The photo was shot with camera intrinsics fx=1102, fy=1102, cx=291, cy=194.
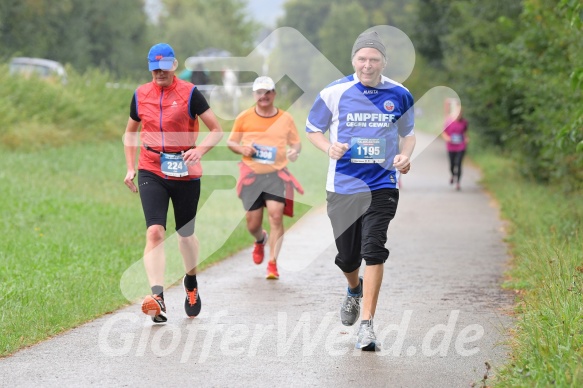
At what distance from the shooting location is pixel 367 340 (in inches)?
288

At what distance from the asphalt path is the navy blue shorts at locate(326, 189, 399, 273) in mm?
605

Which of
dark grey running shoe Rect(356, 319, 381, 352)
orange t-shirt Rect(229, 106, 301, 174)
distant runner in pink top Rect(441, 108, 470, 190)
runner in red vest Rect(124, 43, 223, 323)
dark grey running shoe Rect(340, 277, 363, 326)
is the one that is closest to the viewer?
dark grey running shoe Rect(356, 319, 381, 352)

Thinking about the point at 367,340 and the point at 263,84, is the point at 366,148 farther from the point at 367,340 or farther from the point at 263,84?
the point at 263,84

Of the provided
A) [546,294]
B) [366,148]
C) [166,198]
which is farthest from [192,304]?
[546,294]

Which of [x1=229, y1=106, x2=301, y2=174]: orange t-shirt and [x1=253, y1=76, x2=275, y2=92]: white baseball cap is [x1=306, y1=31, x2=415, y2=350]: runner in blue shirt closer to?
[x1=253, y1=76, x2=275, y2=92]: white baseball cap

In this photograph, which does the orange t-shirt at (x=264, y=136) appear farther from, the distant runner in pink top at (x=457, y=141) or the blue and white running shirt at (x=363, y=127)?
the distant runner in pink top at (x=457, y=141)

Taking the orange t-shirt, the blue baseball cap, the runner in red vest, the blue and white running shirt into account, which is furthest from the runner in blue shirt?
the orange t-shirt

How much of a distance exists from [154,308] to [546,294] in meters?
2.87

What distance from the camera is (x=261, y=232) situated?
39.0 feet

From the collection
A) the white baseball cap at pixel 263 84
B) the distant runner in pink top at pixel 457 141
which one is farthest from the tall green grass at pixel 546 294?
the distant runner in pink top at pixel 457 141

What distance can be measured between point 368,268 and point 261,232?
14.6 ft

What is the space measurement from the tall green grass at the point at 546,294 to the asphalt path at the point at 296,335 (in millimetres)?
260

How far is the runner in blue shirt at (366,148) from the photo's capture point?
7520 mm

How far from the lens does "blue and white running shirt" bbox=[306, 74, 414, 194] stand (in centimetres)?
759
